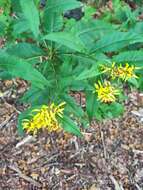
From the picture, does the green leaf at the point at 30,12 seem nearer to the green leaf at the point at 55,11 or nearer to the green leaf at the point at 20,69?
the green leaf at the point at 55,11

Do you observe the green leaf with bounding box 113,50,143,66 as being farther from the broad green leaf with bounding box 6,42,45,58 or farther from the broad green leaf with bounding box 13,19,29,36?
the broad green leaf with bounding box 13,19,29,36

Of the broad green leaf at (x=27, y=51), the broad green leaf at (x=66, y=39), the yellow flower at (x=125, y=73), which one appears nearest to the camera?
the yellow flower at (x=125, y=73)

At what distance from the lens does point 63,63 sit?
5.85ft

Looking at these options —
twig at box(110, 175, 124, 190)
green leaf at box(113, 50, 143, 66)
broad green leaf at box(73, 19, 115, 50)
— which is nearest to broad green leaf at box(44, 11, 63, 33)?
broad green leaf at box(73, 19, 115, 50)

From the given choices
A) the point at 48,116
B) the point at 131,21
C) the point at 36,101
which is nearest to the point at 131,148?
the point at 131,21

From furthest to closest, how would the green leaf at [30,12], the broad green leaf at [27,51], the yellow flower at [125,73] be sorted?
1. the broad green leaf at [27,51]
2. the green leaf at [30,12]
3. the yellow flower at [125,73]

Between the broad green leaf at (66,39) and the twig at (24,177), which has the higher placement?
the broad green leaf at (66,39)

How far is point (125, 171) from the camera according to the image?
8.47 ft

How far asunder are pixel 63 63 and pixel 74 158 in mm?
974

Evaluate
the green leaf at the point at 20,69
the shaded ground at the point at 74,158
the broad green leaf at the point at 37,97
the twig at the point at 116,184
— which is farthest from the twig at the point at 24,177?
the green leaf at the point at 20,69

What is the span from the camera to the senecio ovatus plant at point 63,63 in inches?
58.0

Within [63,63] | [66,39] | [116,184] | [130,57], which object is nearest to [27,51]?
[63,63]

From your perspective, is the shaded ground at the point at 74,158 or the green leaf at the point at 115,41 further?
the shaded ground at the point at 74,158

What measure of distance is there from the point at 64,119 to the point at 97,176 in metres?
1.01
